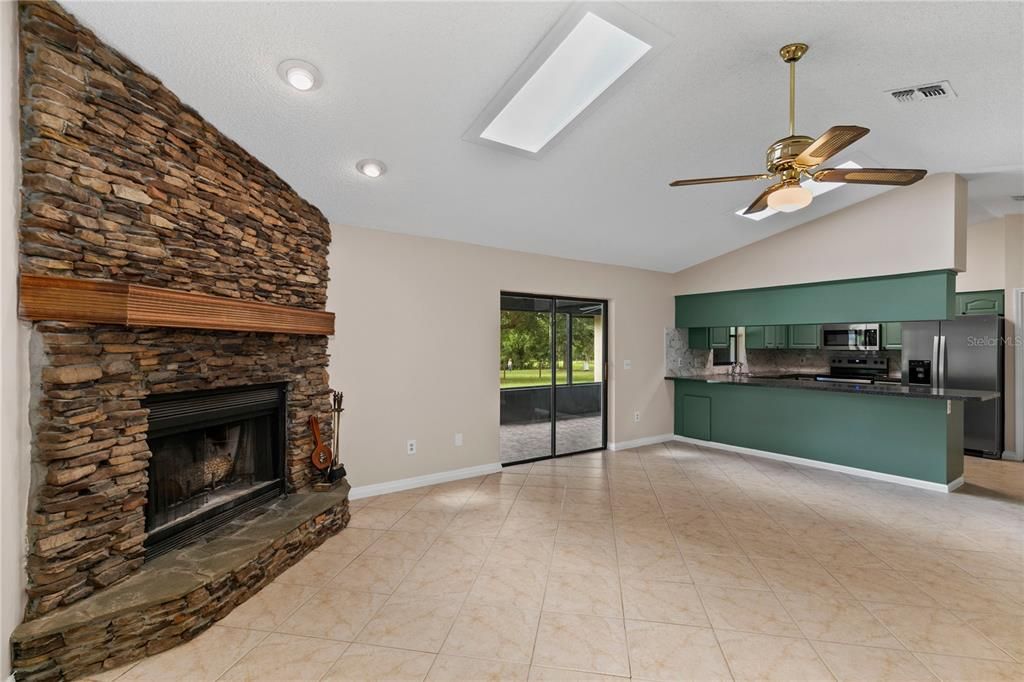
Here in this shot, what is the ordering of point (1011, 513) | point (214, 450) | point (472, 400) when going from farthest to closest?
point (472, 400) < point (1011, 513) < point (214, 450)

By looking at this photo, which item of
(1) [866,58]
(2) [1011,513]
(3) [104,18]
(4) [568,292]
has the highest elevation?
(1) [866,58]

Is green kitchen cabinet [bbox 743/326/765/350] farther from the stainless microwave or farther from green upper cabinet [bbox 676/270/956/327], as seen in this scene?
the stainless microwave

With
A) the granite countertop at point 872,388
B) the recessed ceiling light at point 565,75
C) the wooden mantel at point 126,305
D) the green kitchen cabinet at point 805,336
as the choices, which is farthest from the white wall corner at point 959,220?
the wooden mantel at point 126,305

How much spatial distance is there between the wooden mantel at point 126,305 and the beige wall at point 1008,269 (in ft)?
23.9

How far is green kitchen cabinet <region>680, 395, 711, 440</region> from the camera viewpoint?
5.75m

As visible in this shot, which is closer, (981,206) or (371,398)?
(371,398)

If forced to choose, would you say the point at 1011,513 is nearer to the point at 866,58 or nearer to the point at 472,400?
the point at 866,58

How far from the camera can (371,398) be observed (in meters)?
3.79

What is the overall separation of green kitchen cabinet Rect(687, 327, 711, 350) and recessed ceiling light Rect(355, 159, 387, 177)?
4.74 m

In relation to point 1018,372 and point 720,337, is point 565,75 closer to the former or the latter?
point 720,337

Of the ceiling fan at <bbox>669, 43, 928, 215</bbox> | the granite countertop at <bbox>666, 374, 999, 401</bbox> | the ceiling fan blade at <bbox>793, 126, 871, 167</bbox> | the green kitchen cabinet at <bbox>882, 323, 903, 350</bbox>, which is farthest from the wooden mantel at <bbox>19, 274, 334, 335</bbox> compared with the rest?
the green kitchen cabinet at <bbox>882, 323, 903, 350</bbox>

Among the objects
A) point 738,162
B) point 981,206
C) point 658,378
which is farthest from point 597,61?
point 981,206

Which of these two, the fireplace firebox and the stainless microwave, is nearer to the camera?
the fireplace firebox

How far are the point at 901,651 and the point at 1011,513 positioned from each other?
276 centimetres
